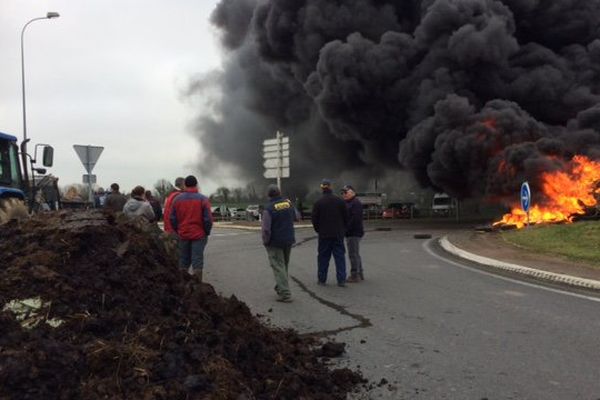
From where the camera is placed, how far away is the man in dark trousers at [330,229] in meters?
9.29

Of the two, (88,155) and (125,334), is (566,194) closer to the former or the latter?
(88,155)

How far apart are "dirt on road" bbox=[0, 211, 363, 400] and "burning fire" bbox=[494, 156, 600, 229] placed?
18528 millimetres

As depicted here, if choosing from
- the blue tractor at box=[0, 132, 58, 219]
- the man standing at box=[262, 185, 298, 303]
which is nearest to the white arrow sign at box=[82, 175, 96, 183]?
the blue tractor at box=[0, 132, 58, 219]

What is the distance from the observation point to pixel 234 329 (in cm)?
443

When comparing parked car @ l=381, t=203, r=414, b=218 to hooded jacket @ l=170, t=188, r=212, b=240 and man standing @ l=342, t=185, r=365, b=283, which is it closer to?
man standing @ l=342, t=185, r=365, b=283

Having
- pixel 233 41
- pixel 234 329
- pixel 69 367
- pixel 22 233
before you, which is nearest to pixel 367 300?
pixel 234 329

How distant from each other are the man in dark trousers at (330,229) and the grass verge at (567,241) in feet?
16.3

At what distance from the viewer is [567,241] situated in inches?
564

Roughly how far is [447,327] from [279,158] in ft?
68.4

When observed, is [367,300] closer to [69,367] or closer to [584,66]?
[69,367]

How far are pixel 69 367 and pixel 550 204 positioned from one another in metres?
22.1

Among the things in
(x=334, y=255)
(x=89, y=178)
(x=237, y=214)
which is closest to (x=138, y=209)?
(x=334, y=255)

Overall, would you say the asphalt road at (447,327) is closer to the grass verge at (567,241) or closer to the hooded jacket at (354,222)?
the hooded jacket at (354,222)

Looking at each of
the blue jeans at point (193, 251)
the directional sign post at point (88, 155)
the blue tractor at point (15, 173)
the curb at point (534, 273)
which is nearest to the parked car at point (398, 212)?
the curb at point (534, 273)
